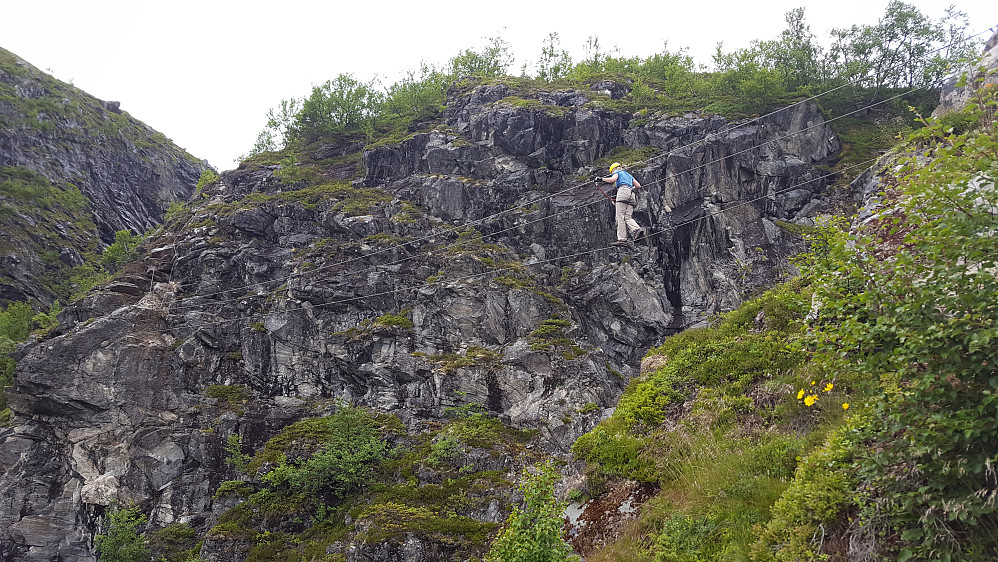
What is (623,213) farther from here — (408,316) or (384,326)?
(384,326)

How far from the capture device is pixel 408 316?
101 feet

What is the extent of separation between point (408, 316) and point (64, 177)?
4414 cm

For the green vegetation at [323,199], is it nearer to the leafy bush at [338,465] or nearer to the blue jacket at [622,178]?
the leafy bush at [338,465]

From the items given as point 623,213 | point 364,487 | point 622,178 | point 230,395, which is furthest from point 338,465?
point 622,178

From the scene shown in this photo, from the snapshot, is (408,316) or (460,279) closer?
(408,316)

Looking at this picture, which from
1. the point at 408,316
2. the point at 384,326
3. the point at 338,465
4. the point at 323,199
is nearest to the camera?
the point at 338,465

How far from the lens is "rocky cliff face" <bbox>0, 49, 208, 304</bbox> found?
1698 inches

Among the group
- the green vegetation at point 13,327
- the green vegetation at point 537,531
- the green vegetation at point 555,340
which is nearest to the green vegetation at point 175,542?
the green vegetation at point 13,327

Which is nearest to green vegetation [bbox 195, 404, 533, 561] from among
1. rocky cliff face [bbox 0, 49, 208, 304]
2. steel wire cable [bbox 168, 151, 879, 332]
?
steel wire cable [bbox 168, 151, 879, 332]

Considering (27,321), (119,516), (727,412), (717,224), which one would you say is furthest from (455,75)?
(727,412)

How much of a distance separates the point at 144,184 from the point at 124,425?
41385 mm

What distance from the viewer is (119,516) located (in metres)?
24.0

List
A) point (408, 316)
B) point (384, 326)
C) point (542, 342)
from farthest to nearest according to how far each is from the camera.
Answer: point (408, 316) < point (384, 326) < point (542, 342)

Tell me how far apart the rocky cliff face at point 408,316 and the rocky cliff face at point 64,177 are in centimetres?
1342
